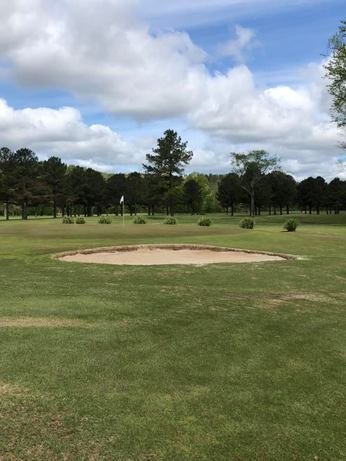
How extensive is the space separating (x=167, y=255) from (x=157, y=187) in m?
69.3

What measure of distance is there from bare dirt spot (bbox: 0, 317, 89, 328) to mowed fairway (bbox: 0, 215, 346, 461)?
33 millimetres

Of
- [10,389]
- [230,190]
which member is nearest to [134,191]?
[230,190]

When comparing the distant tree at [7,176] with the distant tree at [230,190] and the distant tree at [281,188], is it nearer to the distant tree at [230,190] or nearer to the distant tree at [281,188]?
the distant tree at [230,190]

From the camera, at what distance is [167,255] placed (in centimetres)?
2183

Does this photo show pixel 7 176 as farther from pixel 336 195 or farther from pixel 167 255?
pixel 336 195

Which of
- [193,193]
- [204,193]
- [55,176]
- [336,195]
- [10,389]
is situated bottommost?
[10,389]

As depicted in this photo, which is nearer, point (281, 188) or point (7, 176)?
point (7, 176)

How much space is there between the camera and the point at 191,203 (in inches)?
4860

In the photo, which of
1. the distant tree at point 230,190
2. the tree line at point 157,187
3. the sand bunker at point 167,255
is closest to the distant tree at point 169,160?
the tree line at point 157,187

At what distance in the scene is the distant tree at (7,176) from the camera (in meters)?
81.2

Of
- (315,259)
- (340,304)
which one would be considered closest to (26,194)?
(315,259)

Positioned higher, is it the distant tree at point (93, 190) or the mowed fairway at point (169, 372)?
the distant tree at point (93, 190)

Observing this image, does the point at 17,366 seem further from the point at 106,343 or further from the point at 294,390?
the point at 294,390

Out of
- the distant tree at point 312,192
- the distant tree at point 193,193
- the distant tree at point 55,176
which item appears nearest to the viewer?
the distant tree at point 55,176
